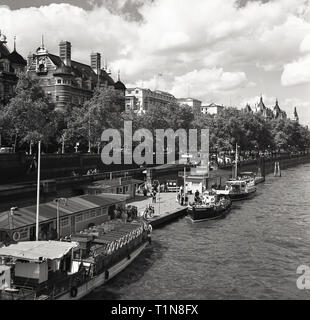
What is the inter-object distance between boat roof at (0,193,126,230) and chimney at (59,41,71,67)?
2725 inches

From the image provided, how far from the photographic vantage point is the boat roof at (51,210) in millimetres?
31453

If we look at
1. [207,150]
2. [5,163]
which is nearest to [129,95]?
[207,150]

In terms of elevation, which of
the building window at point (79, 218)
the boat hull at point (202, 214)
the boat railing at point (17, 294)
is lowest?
the boat railing at point (17, 294)

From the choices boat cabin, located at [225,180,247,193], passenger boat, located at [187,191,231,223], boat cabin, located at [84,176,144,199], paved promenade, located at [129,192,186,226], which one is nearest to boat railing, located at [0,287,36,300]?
paved promenade, located at [129,192,186,226]

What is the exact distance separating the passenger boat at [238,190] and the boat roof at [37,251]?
42638mm

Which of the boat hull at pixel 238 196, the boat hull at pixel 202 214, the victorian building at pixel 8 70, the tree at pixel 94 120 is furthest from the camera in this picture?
the victorian building at pixel 8 70

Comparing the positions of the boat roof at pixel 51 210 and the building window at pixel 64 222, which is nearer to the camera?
the boat roof at pixel 51 210

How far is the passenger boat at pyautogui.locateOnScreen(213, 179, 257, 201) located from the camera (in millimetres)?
69412

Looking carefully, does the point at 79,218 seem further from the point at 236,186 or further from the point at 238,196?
the point at 236,186

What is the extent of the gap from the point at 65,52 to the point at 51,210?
77967 mm

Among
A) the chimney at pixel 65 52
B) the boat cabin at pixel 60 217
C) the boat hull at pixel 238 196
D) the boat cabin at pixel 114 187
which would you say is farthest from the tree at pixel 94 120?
the boat cabin at pixel 60 217

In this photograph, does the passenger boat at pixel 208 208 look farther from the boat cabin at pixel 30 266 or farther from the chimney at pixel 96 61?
the chimney at pixel 96 61

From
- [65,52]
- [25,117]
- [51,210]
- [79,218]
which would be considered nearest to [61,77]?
[65,52]

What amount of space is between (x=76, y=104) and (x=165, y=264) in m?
71.1
